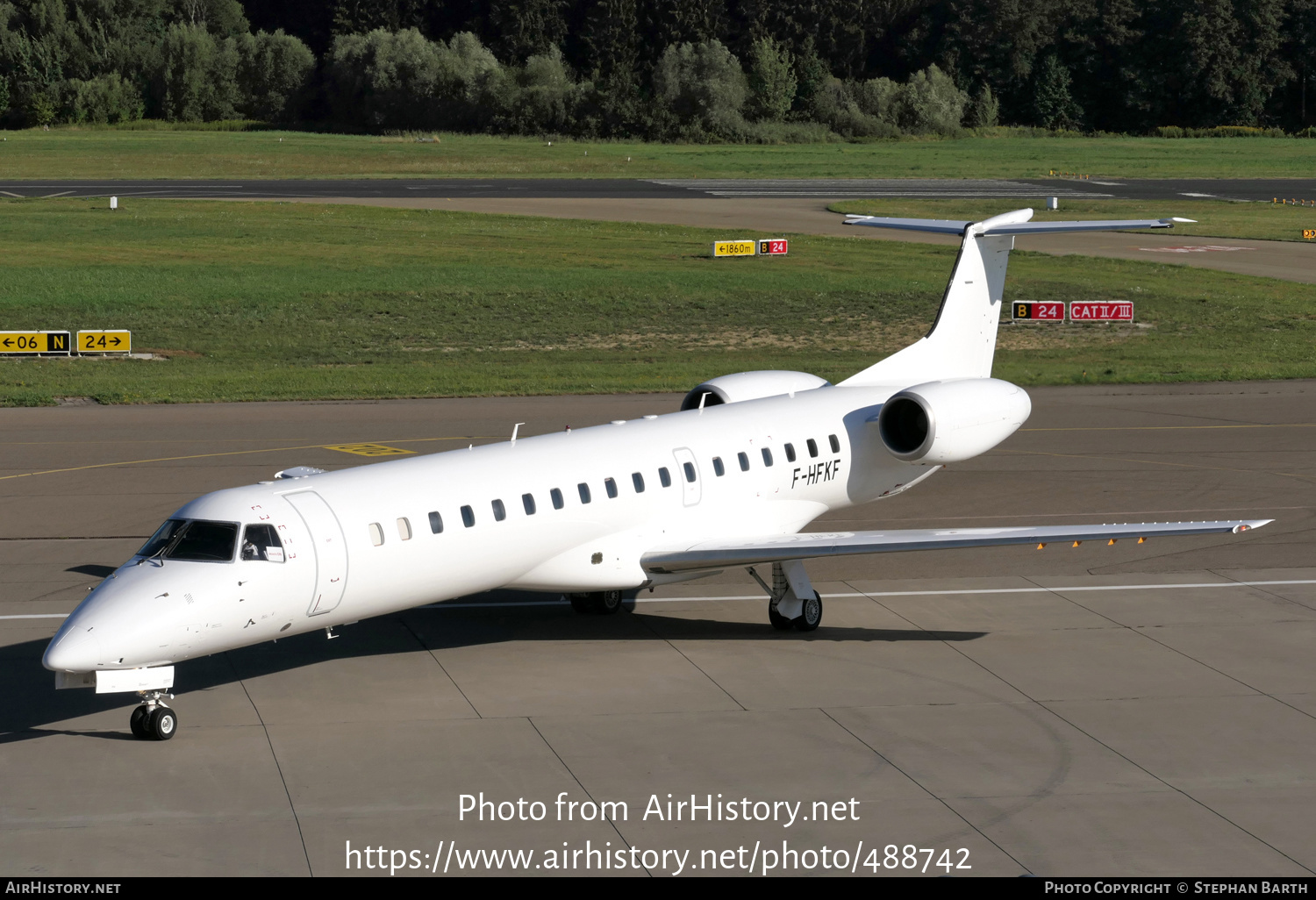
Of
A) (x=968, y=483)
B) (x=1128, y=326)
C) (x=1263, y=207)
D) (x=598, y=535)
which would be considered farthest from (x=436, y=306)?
(x=1263, y=207)

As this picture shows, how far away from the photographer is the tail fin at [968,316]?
2566 centimetres

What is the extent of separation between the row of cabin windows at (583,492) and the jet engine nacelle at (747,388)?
2.32 m

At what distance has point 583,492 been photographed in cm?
2008

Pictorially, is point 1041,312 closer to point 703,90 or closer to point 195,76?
point 703,90

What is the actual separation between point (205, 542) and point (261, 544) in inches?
24.7

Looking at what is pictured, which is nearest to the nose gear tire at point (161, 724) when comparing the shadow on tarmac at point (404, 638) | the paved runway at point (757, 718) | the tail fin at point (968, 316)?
the paved runway at point (757, 718)

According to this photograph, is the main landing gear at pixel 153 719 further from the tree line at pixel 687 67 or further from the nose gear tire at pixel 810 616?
the tree line at pixel 687 67

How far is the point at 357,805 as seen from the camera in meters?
15.0

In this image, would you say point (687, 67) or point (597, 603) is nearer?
point (597, 603)

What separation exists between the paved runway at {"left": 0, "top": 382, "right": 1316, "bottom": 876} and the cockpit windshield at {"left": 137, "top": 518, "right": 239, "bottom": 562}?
6.92 feet

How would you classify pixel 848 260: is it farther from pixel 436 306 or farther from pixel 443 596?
pixel 443 596

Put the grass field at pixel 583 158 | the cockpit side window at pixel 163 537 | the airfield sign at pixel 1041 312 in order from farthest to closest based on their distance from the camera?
the grass field at pixel 583 158, the airfield sign at pixel 1041 312, the cockpit side window at pixel 163 537

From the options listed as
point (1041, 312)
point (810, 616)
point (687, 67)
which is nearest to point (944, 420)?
point (810, 616)

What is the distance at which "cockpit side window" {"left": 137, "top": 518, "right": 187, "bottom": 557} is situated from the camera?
17016mm
